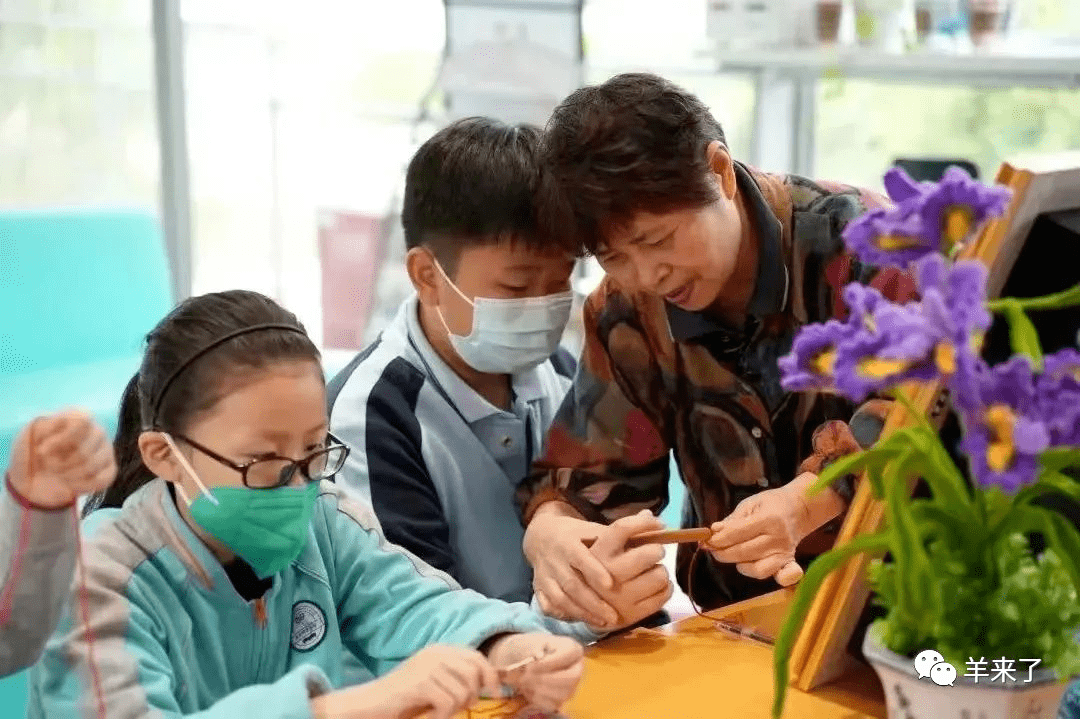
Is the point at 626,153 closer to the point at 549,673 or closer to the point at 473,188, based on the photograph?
the point at 473,188

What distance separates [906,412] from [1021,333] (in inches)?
6.0

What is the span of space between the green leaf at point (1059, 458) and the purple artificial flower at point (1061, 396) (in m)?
0.01

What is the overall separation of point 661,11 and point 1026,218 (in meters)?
3.20

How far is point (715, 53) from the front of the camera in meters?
3.46

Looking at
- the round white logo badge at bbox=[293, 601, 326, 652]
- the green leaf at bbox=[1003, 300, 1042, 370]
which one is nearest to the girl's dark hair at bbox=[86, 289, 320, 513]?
the round white logo badge at bbox=[293, 601, 326, 652]

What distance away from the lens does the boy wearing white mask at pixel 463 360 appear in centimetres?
144

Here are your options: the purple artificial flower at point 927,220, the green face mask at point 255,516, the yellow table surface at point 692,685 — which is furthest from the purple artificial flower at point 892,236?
the green face mask at point 255,516

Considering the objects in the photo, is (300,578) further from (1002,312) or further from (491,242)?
(1002,312)

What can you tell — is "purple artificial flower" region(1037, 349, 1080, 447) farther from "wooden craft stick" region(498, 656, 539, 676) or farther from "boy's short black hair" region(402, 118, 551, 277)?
"boy's short black hair" region(402, 118, 551, 277)

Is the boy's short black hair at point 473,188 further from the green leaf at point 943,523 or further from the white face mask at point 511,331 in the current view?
the green leaf at point 943,523

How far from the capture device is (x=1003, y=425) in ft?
2.33

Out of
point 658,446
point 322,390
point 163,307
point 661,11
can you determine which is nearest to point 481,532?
point 658,446

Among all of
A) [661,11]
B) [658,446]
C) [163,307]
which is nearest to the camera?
[658,446]

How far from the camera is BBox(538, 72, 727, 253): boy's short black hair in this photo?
1248mm
